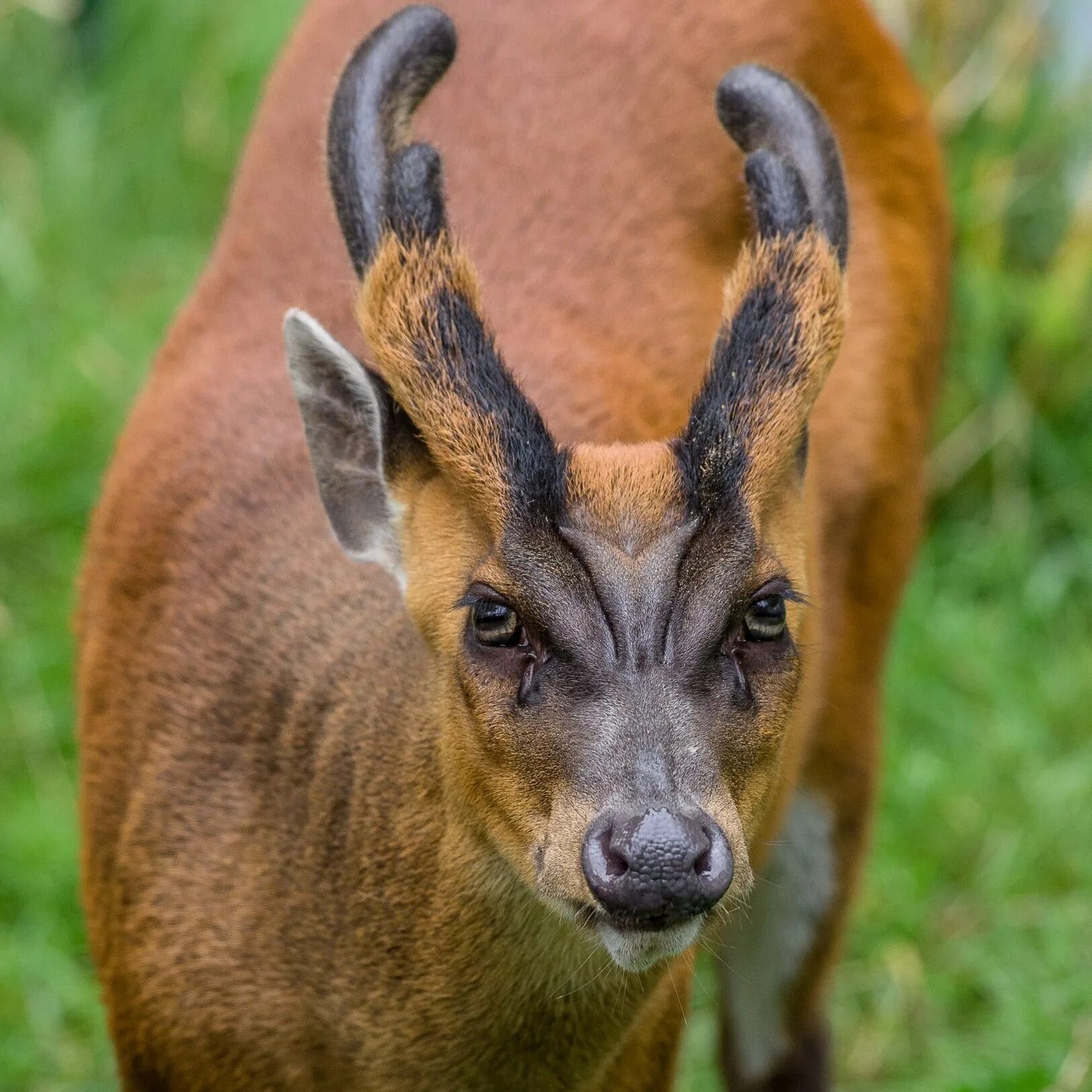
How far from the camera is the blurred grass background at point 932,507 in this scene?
5.88 m

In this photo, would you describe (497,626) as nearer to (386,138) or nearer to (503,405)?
(503,405)

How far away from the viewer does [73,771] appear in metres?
6.33

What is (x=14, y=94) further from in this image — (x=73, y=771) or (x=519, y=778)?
(x=519, y=778)

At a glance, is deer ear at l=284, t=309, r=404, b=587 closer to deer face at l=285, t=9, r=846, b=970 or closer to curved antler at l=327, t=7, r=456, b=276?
deer face at l=285, t=9, r=846, b=970

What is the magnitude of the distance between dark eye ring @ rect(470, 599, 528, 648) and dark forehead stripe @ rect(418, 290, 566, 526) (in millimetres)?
142

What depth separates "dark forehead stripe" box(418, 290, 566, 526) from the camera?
3.40 meters

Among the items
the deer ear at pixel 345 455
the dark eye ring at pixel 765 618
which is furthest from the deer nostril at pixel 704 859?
the deer ear at pixel 345 455

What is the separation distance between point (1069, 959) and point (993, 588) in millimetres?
1668

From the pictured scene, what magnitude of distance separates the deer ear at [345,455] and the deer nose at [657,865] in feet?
2.96

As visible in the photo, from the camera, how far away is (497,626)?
11.2 ft

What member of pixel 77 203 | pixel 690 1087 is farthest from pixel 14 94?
pixel 690 1087

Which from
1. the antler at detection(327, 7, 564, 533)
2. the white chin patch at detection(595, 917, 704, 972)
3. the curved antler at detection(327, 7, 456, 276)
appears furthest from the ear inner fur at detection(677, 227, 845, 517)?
the white chin patch at detection(595, 917, 704, 972)

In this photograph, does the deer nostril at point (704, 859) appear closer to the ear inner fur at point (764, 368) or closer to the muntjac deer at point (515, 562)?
the muntjac deer at point (515, 562)

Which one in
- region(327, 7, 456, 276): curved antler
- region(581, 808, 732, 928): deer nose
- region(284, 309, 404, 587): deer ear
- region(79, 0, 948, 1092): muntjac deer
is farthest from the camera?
region(284, 309, 404, 587): deer ear
